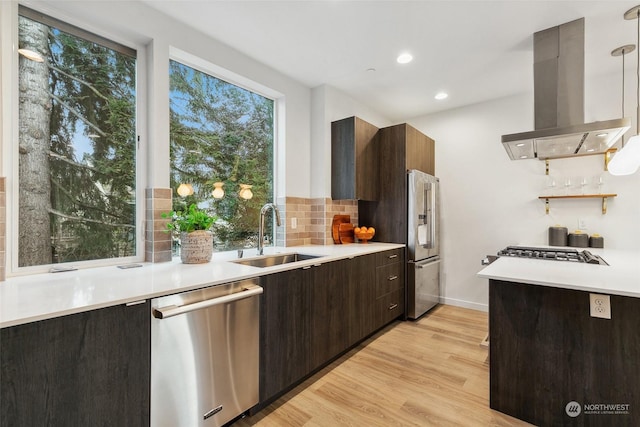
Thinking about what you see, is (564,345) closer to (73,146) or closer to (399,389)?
(399,389)

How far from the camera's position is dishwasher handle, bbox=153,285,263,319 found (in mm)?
1233

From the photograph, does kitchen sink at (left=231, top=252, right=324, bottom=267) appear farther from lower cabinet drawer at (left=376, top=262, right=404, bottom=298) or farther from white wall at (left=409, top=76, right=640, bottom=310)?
white wall at (left=409, top=76, right=640, bottom=310)

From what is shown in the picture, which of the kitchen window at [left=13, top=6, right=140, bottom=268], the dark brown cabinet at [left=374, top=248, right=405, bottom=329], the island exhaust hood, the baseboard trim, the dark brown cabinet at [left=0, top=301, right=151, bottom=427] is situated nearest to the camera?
the dark brown cabinet at [left=0, top=301, right=151, bottom=427]

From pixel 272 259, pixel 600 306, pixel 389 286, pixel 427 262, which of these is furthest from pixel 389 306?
pixel 600 306

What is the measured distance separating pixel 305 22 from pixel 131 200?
181 centimetres

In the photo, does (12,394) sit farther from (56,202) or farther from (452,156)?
(452,156)

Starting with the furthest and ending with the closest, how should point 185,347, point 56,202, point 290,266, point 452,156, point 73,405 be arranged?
point 452,156, point 290,266, point 56,202, point 185,347, point 73,405

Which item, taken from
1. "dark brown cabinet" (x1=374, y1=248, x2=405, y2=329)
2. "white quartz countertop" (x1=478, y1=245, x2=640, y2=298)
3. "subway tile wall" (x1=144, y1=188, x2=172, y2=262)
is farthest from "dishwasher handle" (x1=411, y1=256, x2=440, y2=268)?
"subway tile wall" (x1=144, y1=188, x2=172, y2=262)

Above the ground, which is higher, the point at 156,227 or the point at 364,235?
the point at 156,227

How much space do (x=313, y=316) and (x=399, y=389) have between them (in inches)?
30.6

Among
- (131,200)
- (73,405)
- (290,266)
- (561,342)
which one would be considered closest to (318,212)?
(290,266)

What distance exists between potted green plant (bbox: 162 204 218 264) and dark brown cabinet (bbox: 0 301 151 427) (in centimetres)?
75

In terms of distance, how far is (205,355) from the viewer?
4.66 ft

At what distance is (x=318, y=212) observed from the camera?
3.17 metres
